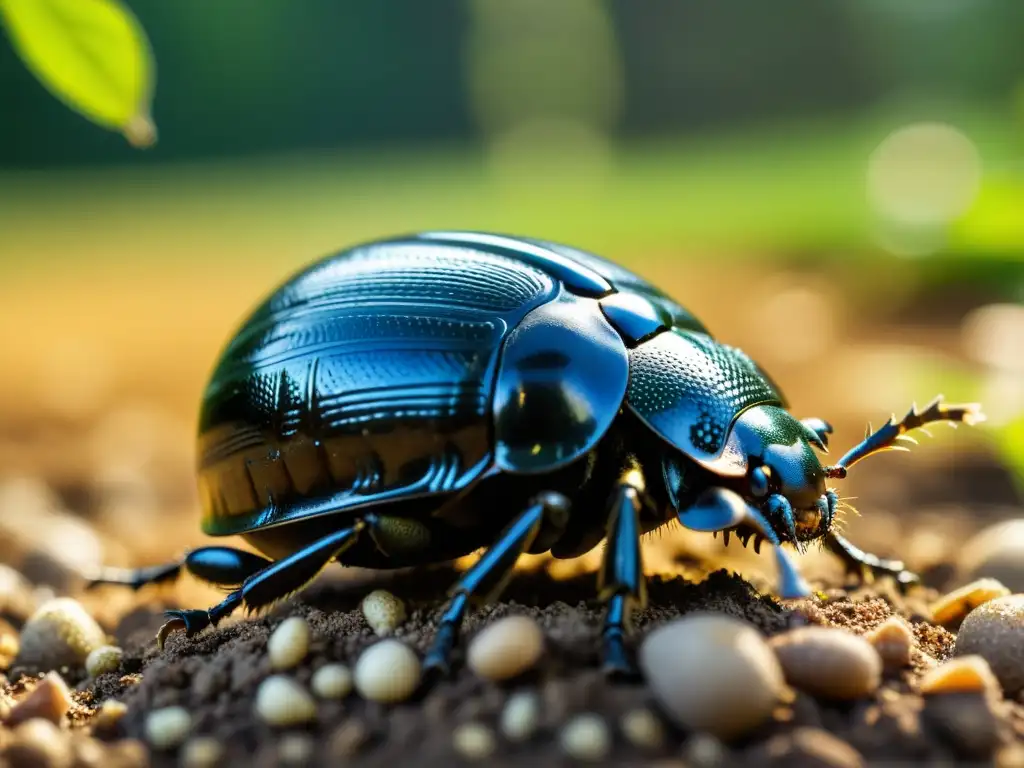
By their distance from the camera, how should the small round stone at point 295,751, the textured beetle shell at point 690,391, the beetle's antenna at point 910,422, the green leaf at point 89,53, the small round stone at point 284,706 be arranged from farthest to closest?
the beetle's antenna at point 910,422 < the green leaf at point 89,53 < the textured beetle shell at point 690,391 < the small round stone at point 284,706 < the small round stone at point 295,751

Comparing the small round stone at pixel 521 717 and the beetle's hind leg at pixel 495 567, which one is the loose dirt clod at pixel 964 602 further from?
the small round stone at pixel 521 717

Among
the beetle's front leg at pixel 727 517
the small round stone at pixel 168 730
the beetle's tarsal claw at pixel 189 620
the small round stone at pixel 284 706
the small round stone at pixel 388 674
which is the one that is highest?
the beetle's front leg at pixel 727 517

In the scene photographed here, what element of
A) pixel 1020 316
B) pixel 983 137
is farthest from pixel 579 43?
pixel 1020 316

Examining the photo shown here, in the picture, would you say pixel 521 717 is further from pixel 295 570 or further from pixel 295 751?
pixel 295 570

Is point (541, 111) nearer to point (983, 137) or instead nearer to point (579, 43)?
point (579, 43)

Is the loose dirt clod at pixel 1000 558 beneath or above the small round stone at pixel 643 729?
beneath

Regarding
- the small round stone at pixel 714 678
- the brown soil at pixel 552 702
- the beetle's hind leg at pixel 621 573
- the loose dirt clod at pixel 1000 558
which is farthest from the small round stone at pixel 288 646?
the loose dirt clod at pixel 1000 558

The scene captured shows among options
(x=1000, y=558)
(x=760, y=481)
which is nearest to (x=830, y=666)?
(x=760, y=481)

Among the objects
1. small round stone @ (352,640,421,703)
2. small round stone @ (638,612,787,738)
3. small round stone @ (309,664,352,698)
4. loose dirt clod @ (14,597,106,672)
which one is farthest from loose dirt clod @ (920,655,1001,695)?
loose dirt clod @ (14,597,106,672)

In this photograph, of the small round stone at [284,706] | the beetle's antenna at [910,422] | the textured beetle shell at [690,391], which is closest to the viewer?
the small round stone at [284,706]
